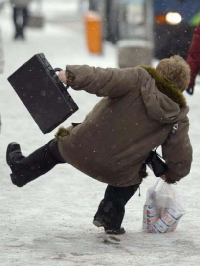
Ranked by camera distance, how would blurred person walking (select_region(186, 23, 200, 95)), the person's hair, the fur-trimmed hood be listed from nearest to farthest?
the fur-trimmed hood < the person's hair < blurred person walking (select_region(186, 23, 200, 95))

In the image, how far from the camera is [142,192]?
26.9 feet

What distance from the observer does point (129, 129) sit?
20.5 feet

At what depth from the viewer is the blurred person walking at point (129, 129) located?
6160mm

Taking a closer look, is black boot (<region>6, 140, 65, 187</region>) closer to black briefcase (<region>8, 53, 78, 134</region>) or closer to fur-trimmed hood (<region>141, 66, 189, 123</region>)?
black briefcase (<region>8, 53, 78, 134</region>)

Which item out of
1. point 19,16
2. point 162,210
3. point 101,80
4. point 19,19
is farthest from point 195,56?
point 19,19

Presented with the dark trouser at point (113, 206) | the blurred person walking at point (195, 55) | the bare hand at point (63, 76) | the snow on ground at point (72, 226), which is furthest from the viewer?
the blurred person walking at point (195, 55)

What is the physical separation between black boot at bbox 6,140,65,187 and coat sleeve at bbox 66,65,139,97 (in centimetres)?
64

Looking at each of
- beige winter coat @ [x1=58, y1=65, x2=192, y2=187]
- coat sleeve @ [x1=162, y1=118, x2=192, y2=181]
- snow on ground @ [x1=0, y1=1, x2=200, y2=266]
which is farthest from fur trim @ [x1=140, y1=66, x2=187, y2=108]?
snow on ground @ [x1=0, y1=1, x2=200, y2=266]

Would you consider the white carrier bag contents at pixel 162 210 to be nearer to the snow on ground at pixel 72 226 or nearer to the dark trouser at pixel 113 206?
the snow on ground at pixel 72 226

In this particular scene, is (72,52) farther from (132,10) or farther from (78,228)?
(78,228)

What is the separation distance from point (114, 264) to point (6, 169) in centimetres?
336

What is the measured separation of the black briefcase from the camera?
6191 mm

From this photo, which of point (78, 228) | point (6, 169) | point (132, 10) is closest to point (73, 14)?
point (132, 10)

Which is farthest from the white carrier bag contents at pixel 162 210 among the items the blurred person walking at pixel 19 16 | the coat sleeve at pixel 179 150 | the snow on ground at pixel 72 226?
the blurred person walking at pixel 19 16
